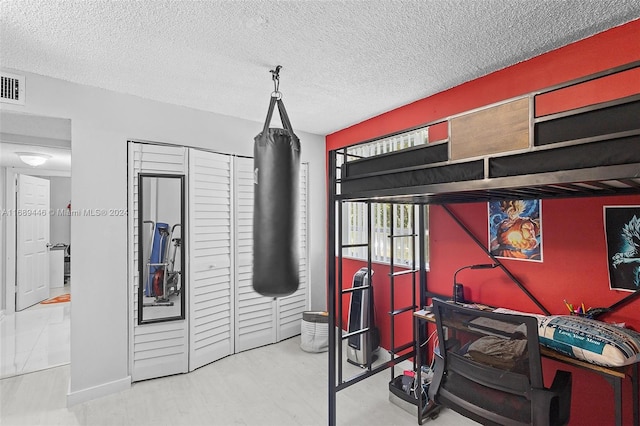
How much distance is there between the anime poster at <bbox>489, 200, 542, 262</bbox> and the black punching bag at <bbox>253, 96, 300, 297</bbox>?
1603mm

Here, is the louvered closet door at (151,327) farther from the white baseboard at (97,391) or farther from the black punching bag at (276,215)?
the black punching bag at (276,215)

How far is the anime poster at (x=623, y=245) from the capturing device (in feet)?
5.78

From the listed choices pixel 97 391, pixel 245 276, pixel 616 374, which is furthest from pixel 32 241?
pixel 616 374

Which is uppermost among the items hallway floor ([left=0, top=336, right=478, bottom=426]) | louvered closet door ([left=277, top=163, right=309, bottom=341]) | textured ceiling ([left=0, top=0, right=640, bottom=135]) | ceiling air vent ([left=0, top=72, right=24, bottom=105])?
textured ceiling ([left=0, top=0, right=640, bottom=135])

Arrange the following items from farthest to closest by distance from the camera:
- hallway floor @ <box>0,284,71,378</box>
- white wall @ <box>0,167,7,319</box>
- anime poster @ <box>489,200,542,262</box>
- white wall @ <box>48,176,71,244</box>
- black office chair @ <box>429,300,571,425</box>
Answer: white wall @ <box>48,176,71,244</box> < white wall @ <box>0,167,7,319</box> < hallway floor @ <box>0,284,71,378</box> < anime poster @ <box>489,200,542,262</box> < black office chair @ <box>429,300,571,425</box>

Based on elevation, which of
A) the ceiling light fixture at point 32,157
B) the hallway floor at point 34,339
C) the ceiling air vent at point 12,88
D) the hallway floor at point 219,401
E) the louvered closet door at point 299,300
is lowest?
the hallway floor at point 219,401

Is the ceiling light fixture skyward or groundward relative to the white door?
skyward

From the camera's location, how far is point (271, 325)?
11.8 feet

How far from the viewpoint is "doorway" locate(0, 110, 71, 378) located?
2.97 m

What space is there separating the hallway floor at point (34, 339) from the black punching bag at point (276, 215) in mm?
3015

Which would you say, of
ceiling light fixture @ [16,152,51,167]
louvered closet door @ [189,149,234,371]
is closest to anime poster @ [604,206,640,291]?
louvered closet door @ [189,149,234,371]

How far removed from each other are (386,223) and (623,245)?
69.2 inches

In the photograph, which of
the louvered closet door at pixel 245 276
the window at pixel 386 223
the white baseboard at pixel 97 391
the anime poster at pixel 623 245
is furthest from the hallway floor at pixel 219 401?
the anime poster at pixel 623 245

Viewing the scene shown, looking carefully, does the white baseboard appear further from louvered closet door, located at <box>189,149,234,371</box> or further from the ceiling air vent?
the ceiling air vent
